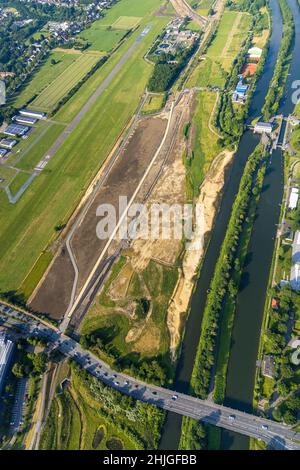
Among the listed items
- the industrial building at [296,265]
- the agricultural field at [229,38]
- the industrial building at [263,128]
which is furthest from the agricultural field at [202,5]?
the industrial building at [296,265]

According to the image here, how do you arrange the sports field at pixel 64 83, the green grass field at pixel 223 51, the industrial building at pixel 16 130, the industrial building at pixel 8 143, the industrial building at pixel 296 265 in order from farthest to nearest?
1. the green grass field at pixel 223 51
2. the sports field at pixel 64 83
3. the industrial building at pixel 16 130
4. the industrial building at pixel 8 143
5. the industrial building at pixel 296 265

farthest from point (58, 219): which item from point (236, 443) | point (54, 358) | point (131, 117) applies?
point (236, 443)

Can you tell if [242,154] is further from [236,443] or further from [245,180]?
[236,443]

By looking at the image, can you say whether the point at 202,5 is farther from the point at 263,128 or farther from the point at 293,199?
the point at 293,199

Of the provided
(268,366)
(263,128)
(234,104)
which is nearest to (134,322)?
(268,366)

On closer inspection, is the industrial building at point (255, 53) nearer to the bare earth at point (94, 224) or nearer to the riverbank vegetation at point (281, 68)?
the riverbank vegetation at point (281, 68)

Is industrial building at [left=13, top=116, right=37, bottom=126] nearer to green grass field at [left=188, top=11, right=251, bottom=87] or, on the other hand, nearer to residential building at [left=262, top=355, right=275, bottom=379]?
green grass field at [left=188, top=11, right=251, bottom=87]
